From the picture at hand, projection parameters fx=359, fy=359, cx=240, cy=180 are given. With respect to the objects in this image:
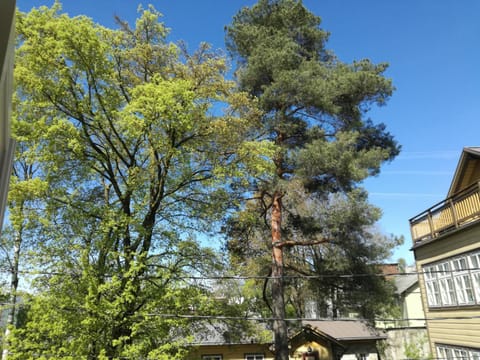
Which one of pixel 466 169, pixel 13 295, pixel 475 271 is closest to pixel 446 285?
pixel 475 271

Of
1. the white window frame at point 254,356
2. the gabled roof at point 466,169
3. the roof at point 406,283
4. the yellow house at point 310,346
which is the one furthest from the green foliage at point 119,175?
the roof at point 406,283

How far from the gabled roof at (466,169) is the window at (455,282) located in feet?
11.0

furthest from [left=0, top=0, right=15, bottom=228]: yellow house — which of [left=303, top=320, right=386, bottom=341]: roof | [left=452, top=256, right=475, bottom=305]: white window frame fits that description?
[left=303, top=320, right=386, bottom=341]: roof

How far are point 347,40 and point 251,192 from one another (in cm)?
785

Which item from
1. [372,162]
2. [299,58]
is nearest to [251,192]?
[372,162]

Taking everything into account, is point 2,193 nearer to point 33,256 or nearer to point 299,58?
point 33,256

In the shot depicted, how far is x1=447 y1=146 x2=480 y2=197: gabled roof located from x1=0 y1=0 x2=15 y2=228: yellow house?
43.8 feet

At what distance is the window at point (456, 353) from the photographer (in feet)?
31.1

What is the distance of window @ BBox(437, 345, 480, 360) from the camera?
31.1 ft

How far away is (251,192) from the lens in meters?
13.4

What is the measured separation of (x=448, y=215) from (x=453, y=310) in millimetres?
2741

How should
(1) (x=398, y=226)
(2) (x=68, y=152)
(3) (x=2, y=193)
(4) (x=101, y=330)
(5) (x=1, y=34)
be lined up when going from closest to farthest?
(5) (x=1, y=34) → (3) (x=2, y=193) → (4) (x=101, y=330) → (2) (x=68, y=152) → (1) (x=398, y=226)

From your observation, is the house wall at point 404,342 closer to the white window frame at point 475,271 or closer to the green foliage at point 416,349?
the green foliage at point 416,349

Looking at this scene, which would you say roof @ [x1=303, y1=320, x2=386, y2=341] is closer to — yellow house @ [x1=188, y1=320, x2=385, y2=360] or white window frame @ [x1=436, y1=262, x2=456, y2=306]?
yellow house @ [x1=188, y1=320, x2=385, y2=360]
